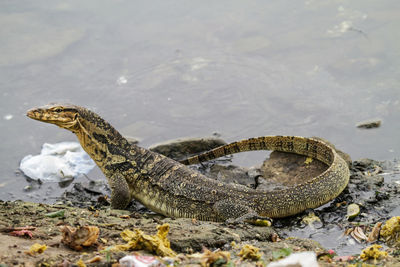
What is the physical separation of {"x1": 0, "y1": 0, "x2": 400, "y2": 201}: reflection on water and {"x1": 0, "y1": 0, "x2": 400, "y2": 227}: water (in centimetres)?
3

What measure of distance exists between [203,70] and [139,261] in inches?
308

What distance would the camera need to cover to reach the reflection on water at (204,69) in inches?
388

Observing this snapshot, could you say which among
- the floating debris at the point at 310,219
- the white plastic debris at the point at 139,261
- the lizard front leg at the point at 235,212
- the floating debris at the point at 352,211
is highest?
the white plastic debris at the point at 139,261

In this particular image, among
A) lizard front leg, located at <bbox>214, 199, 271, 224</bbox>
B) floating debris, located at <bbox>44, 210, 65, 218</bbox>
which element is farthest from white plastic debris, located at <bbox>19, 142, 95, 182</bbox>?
lizard front leg, located at <bbox>214, 199, 271, 224</bbox>

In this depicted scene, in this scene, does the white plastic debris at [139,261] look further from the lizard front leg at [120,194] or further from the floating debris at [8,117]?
the floating debris at [8,117]

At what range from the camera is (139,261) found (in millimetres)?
4176

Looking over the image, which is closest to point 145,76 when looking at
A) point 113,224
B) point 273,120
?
point 273,120

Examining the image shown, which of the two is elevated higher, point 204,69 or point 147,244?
point 147,244

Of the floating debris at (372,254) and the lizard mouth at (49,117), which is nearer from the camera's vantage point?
the floating debris at (372,254)

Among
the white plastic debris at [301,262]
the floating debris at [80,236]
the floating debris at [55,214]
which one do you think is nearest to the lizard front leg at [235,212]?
the floating debris at [55,214]

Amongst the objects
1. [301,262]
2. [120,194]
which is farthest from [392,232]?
[120,194]

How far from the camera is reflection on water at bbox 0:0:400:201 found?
9852 millimetres

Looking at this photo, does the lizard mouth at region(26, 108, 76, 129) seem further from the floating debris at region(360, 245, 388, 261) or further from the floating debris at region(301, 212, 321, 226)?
the floating debris at region(360, 245, 388, 261)

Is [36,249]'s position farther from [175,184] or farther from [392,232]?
[392,232]
